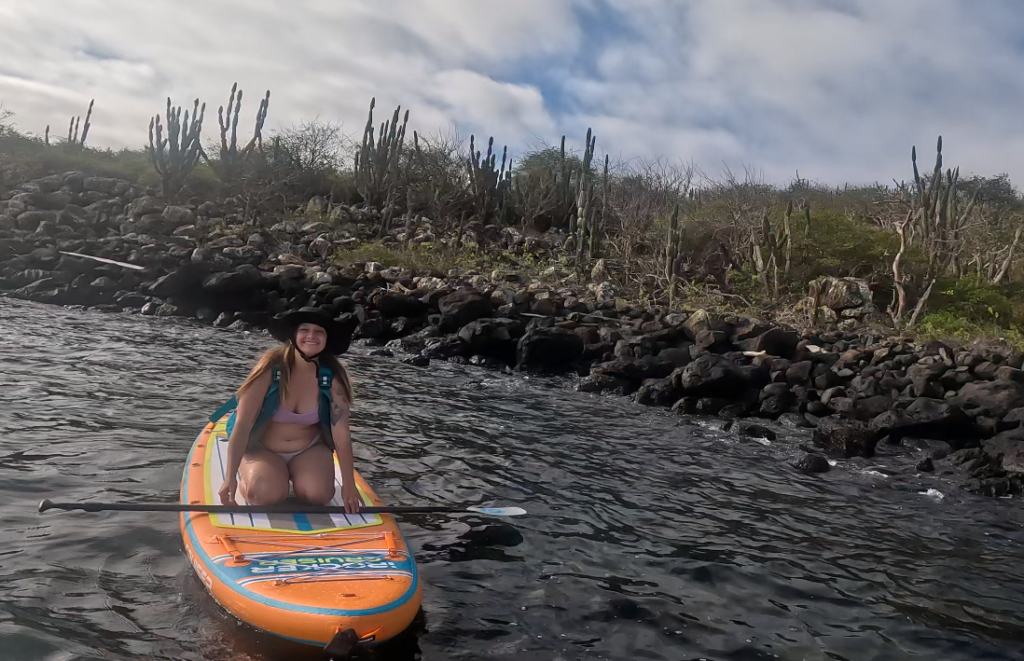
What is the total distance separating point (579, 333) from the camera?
45.4 ft

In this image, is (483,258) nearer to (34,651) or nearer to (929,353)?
(929,353)

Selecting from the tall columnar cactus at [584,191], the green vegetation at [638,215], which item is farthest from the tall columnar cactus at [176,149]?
the tall columnar cactus at [584,191]

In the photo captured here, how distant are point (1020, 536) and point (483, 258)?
1654 cm

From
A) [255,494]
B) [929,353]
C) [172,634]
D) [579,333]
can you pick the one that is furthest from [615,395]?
[172,634]

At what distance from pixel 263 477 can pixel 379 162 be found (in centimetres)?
2386

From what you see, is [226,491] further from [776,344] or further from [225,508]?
[776,344]

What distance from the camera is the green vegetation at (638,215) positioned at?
1627 cm

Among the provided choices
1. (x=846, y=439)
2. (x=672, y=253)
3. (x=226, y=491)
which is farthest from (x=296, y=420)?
(x=672, y=253)

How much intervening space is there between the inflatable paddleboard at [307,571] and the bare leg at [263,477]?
158 millimetres

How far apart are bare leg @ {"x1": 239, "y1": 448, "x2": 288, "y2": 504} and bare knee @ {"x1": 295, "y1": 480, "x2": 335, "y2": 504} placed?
8 cm

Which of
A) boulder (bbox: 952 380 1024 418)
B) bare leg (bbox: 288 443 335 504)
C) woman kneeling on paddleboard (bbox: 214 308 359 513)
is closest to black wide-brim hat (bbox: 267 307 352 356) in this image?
woman kneeling on paddleboard (bbox: 214 308 359 513)

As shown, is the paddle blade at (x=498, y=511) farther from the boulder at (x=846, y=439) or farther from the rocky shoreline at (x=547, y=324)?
the boulder at (x=846, y=439)

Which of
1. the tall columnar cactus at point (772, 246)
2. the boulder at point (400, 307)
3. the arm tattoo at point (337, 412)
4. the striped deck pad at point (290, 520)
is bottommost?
the striped deck pad at point (290, 520)

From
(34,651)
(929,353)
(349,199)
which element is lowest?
(34,651)
